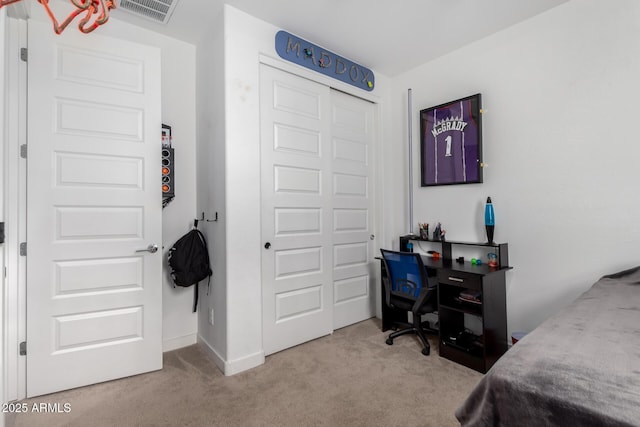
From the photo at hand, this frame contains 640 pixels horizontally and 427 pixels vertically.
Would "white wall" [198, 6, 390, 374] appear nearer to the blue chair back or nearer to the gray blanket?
the blue chair back

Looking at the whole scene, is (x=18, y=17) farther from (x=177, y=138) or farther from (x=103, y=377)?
(x=103, y=377)

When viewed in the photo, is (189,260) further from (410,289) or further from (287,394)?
(410,289)

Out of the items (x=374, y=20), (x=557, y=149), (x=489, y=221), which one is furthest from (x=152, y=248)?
(x=557, y=149)

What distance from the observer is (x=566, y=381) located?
79cm

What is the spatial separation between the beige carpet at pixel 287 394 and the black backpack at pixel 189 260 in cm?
66

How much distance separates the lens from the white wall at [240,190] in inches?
87.4

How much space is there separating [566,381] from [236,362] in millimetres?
1998

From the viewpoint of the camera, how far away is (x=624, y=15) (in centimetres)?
196

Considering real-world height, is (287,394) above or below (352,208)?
below

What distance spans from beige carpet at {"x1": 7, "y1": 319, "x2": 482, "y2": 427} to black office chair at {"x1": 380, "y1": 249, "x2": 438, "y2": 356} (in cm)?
23

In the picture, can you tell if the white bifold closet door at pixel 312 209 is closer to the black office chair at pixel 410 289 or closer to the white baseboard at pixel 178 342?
the black office chair at pixel 410 289

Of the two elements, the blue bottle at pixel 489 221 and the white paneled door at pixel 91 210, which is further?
the blue bottle at pixel 489 221

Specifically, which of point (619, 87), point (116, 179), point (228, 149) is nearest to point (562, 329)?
point (619, 87)

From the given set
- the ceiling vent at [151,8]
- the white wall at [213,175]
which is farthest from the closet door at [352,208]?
the ceiling vent at [151,8]
